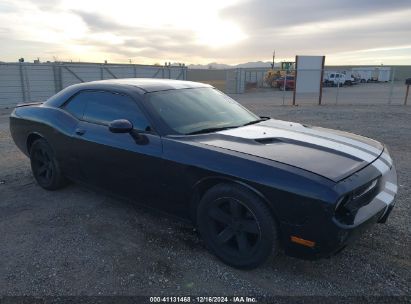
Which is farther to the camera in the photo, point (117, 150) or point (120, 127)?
point (117, 150)

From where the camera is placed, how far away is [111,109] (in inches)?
150

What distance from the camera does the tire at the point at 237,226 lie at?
266 cm

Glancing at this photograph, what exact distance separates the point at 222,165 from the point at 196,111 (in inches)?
40.2

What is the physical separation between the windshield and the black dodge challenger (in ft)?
0.04

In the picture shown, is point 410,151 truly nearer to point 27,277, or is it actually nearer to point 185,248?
point 185,248

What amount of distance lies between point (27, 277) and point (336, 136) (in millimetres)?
3077

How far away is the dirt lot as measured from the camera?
8.90 feet

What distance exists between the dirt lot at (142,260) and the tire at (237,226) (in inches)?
5.7

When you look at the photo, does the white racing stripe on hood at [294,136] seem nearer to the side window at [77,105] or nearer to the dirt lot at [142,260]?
the dirt lot at [142,260]

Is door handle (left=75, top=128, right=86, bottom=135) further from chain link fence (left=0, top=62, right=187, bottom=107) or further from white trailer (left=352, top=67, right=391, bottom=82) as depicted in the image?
white trailer (left=352, top=67, right=391, bottom=82)

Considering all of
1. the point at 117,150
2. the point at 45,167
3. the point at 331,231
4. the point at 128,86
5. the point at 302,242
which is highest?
the point at 128,86

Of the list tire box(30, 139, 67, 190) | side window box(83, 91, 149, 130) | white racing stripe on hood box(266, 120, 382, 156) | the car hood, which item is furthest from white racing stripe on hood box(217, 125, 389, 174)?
tire box(30, 139, 67, 190)

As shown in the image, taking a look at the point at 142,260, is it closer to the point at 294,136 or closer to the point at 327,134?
the point at 294,136

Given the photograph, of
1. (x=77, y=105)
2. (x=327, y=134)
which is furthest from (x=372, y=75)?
(x=77, y=105)
